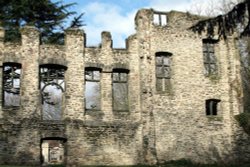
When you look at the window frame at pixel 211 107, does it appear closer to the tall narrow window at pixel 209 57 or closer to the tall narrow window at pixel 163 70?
the tall narrow window at pixel 209 57

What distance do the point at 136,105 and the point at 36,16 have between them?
33.6 ft

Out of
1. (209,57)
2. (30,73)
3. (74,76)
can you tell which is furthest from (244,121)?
(30,73)

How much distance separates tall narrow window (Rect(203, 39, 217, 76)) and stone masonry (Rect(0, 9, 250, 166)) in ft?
1.03

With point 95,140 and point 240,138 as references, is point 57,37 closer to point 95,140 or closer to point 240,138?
point 95,140

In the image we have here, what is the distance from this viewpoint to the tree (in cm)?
2641

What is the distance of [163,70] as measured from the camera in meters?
22.9

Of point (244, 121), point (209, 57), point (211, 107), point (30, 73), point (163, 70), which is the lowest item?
point (244, 121)

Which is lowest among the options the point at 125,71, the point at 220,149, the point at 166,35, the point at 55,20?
the point at 220,149

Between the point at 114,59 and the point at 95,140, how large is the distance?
4432 mm

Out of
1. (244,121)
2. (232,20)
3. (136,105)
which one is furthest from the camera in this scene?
(244,121)

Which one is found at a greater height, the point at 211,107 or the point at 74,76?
the point at 74,76

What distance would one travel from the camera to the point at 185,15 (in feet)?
77.6

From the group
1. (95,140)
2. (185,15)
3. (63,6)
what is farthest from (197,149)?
(63,6)

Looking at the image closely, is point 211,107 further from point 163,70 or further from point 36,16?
point 36,16
